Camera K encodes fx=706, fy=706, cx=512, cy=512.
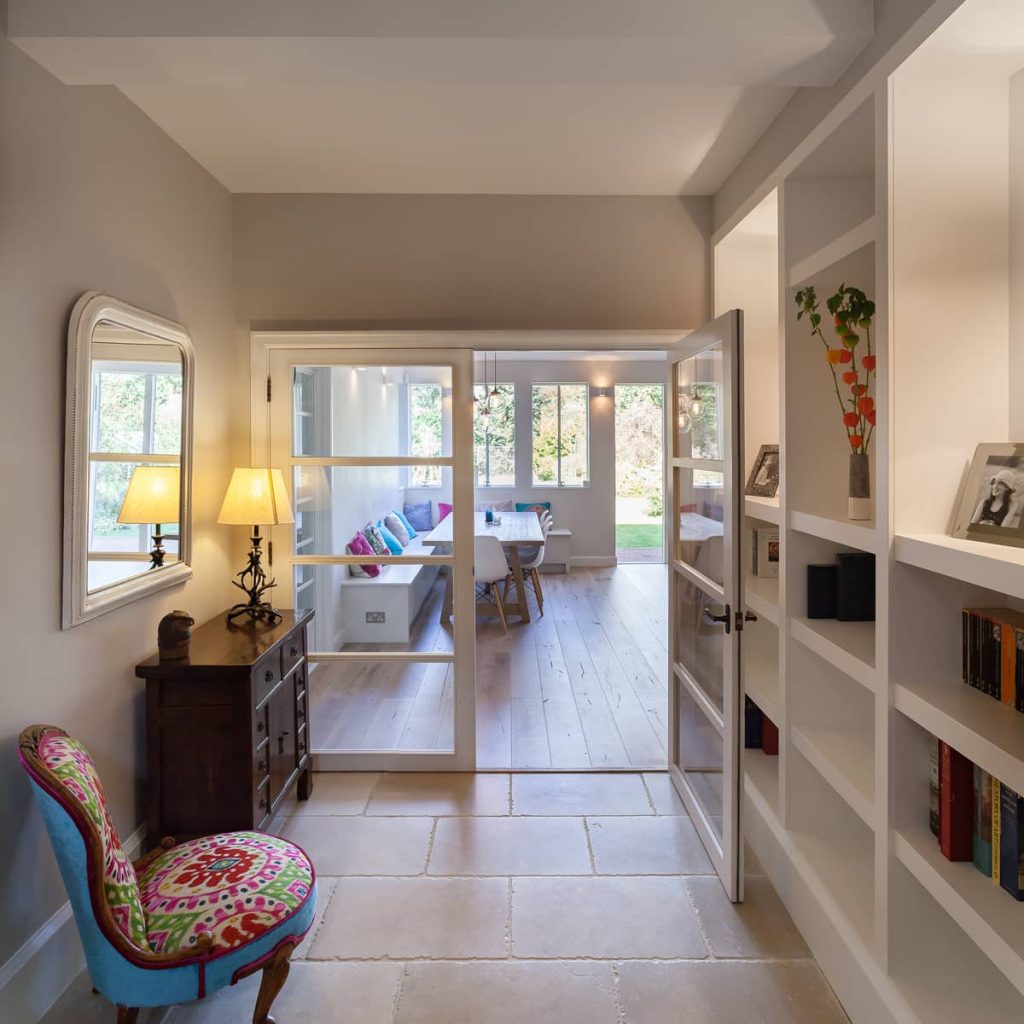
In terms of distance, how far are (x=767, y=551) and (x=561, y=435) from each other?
6.65m

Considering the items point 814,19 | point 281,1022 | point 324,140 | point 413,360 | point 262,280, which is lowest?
point 281,1022

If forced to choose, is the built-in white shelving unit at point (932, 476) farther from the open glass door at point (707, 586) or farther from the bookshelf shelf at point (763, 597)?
the bookshelf shelf at point (763, 597)

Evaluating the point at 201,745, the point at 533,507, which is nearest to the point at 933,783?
the point at 201,745

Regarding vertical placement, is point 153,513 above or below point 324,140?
below

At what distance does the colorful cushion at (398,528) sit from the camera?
3.40 m

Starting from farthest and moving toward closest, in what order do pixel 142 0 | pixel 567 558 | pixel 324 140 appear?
pixel 567 558
pixel 324 140
pixel 142 0

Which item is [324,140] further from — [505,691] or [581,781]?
[505,691]

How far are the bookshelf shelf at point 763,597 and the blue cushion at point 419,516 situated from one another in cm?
150

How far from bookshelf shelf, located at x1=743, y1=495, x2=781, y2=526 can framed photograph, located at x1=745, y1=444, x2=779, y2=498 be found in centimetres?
4

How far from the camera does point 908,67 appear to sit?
1.66 metres

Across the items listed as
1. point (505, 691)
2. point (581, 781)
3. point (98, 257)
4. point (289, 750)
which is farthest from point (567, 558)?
point (98, 257)

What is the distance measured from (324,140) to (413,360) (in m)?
0.97

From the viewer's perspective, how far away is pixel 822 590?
2.37 m

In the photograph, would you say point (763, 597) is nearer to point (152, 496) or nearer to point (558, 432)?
point (152, 496)
